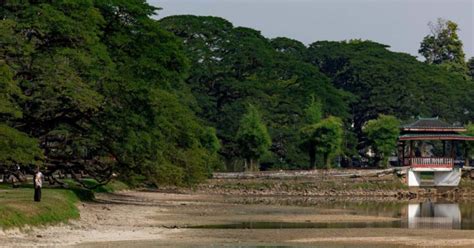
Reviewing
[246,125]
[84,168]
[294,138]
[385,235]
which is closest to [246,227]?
[385,235]

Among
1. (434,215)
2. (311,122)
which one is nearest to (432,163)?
(311,122)

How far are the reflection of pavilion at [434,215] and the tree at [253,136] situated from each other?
837 inches

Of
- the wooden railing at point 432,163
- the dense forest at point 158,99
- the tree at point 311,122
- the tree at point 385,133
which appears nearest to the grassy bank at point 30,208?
the dense forest at point 158,99

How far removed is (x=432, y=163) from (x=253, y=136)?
1605cm

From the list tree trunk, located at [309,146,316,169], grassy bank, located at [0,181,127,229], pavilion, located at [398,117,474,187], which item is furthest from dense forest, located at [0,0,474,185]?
pavilion, located at [398,117,474,187]

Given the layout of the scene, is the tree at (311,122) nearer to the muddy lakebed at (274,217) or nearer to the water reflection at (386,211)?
the muddy lakebed at (274,217)

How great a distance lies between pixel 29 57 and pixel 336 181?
3975 cm

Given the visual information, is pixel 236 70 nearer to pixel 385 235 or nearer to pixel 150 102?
pixel 150 102

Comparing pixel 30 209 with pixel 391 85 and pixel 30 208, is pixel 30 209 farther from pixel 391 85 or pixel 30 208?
pixel 391 85

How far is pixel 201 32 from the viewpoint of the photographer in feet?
334

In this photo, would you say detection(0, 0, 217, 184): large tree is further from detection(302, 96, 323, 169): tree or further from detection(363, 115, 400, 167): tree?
detection(363, 115, 400, 167): tree

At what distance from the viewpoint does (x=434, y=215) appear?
56.8 m

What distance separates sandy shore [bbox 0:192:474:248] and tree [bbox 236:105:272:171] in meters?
32.0

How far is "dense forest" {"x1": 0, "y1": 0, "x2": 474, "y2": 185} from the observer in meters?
51.6
